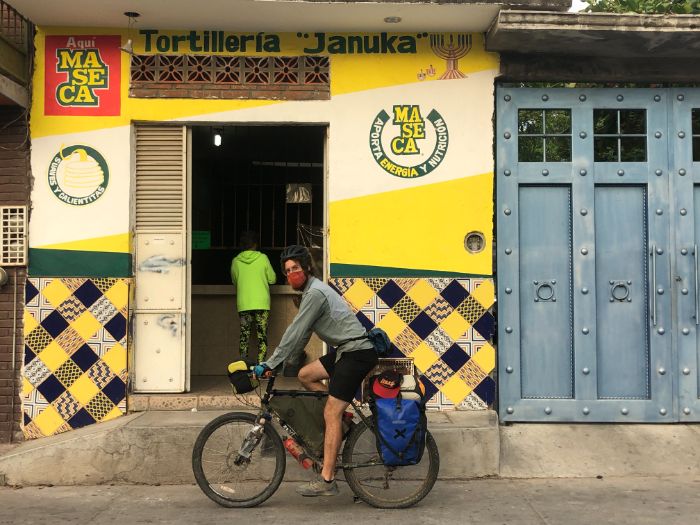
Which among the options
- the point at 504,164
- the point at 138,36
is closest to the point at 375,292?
the point at 504,164

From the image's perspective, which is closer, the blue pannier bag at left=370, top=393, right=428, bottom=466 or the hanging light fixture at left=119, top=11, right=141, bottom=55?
the blue pannier bag at left=370, top=393, right=428, bottom=466

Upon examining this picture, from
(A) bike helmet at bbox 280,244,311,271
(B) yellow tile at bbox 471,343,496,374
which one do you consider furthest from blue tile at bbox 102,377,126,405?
(B) yellow tile at bbox 471,343,496,374

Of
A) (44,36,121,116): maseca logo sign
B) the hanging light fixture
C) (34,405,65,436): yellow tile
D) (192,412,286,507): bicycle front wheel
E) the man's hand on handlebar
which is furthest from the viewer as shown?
(44,36,121,116): maseca logo sign

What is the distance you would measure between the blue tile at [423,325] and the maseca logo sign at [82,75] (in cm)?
318

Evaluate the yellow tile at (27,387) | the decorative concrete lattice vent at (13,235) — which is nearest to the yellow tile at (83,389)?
the yellow tile at (27,387)

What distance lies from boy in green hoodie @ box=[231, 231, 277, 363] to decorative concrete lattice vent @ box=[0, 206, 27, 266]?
2.48m

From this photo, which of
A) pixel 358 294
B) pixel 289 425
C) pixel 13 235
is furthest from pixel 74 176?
pixel 289 425

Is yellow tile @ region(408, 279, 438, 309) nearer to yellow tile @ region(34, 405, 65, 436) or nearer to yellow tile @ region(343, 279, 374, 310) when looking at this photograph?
yellow tile @ region(343, 279, 374, 310)

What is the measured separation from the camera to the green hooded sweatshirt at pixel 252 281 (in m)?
8.50

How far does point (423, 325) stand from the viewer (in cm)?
674

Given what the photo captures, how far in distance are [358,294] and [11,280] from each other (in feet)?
9.91

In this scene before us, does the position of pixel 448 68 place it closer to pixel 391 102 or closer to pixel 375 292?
pixel 391 102

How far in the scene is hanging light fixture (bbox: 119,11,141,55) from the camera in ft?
21.5

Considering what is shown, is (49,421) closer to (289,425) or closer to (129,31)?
(289,425)
